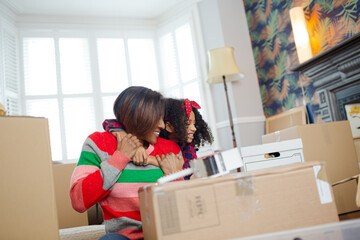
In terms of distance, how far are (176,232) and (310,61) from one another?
253cm

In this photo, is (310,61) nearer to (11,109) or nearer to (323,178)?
(323,178)

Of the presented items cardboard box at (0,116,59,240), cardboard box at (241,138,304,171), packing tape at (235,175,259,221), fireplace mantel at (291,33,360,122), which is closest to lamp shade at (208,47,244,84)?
fireplace mantel at (291,33,360,122)

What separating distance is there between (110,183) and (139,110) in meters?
0.26

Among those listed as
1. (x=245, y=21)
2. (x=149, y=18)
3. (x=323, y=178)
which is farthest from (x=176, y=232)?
(x=149, y=18)

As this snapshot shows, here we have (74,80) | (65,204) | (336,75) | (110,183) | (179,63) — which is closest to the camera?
(110,183)

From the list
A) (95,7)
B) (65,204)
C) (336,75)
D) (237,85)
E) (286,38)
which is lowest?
(65,204)

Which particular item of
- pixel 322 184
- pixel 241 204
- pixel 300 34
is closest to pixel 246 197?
pixel 241 204

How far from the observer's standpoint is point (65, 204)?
194 centimetres

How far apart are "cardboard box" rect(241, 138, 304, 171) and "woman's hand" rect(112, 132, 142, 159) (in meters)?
0.37

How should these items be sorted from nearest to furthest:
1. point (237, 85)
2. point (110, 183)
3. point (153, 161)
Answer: point (110, 183) < point (153, 161) < point (237, 85)

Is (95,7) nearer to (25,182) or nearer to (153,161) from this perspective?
(153,161)

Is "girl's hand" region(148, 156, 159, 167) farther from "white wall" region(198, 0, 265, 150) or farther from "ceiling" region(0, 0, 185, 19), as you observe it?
"ceiling" region(0, 0, 185, 19)

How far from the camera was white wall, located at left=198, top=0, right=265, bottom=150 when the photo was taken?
3.75m

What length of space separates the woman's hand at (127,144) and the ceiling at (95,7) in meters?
3.48
